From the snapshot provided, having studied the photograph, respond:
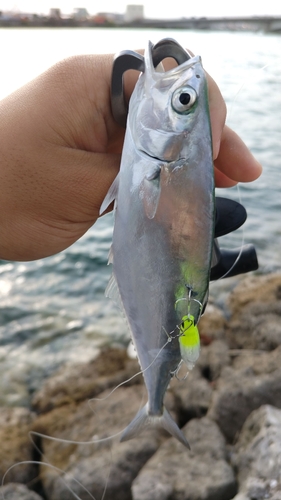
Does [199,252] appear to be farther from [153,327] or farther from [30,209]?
[30,209]

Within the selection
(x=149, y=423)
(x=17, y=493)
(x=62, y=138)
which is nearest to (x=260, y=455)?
(x=149, y=423)

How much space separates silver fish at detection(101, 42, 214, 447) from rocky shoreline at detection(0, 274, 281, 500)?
174 cm

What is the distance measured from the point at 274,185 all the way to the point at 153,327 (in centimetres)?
932

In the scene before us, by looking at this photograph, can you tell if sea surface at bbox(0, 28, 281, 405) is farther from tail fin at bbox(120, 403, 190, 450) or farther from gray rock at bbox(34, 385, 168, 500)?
tail fin at bbox(120, 403, 190, 450)

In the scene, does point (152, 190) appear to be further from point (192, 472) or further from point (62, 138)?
point (192, 472)

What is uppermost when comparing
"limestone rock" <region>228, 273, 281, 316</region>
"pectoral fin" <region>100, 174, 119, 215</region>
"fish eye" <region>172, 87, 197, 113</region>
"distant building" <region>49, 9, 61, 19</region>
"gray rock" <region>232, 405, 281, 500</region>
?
"distant building" <region>49, 9, 61, 19</region>

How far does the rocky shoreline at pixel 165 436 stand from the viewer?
302 centimetres

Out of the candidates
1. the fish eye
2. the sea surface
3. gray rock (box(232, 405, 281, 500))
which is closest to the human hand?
the fish eye

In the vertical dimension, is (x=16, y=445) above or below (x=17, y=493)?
below

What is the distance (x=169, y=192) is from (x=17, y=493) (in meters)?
2.98

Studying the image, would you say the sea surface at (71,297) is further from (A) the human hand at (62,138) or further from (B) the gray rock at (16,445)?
(A) the human hand at (62,138)

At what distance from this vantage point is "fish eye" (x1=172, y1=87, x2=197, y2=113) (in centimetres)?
153

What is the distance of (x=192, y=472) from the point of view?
315 cm

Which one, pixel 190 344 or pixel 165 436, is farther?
pixel 165 436
